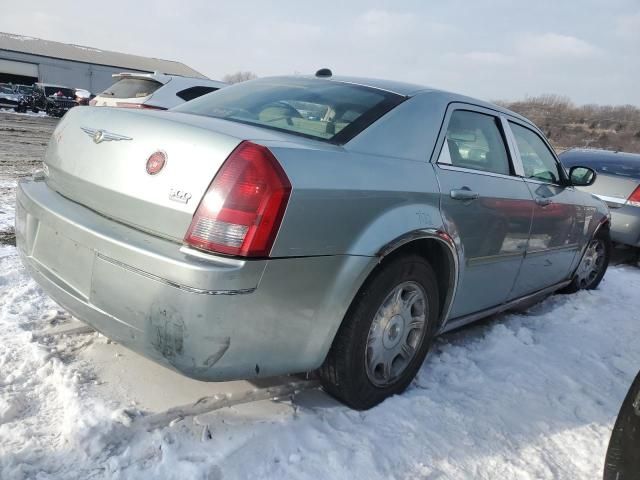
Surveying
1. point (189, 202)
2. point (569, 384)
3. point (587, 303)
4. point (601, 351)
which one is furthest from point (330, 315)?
point (587, 303)

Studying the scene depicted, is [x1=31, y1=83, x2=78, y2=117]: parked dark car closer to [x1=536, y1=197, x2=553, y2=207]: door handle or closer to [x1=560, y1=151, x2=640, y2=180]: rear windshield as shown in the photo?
[x1=560, y1=151, x2=640, y2=180]: rear windshield

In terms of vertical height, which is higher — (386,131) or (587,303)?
(386,131)

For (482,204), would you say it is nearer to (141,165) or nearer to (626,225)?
(141,165)

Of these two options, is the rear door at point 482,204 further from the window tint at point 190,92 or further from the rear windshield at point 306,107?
the window tint at point 190,92

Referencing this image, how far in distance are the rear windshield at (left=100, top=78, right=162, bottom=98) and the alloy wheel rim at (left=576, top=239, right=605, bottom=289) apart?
20.6 ft

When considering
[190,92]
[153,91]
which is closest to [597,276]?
[190,92]

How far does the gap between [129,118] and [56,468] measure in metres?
1.39

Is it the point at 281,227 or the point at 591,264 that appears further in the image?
the point at 591,264

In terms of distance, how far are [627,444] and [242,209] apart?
4.93 feet

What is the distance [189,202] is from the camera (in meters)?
1.99

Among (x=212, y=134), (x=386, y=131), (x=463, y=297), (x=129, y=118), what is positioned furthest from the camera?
(x=463, y=297)

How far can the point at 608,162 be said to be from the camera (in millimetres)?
7172

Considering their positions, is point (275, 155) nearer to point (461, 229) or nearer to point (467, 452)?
point (461, 229)

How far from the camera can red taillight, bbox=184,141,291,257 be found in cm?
193
